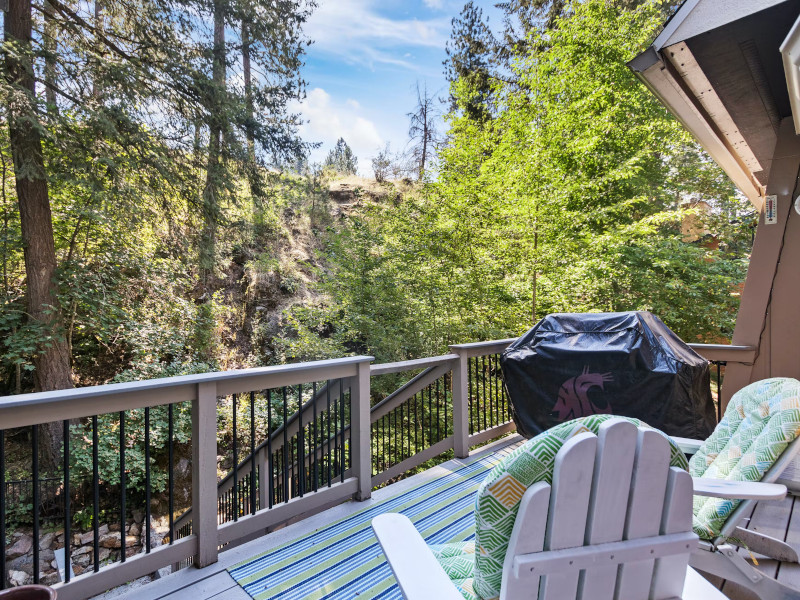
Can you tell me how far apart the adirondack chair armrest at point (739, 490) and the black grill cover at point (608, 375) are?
1.81m

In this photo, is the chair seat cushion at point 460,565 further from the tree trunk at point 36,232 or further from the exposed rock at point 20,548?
the exposed rock at point 20,548

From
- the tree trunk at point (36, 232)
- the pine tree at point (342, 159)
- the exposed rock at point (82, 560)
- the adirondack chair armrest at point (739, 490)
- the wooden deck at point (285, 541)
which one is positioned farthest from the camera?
the pine tree at point (342, 159)

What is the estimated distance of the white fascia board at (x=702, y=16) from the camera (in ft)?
5.28

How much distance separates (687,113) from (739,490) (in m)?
2.30

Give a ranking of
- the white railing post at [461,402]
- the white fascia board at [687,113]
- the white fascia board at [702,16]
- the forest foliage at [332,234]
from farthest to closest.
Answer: the forest foliage at [332,234] → the white railing post at [461,402] → the white fascia board at [687,113] → the white fascia board at [702,16]

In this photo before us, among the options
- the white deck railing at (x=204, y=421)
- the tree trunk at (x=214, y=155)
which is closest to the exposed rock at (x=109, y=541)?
the tree trunk at (x=214, y=155)

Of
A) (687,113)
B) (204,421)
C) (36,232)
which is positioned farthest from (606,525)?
(36,232)

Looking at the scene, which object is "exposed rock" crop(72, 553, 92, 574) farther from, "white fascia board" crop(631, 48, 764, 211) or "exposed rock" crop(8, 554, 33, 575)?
"white fascia board" crop(631, 48, 764, 211)

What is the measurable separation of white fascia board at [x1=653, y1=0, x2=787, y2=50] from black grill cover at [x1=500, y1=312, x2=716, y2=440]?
6.98ft

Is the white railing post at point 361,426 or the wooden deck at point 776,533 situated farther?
the white railing post at point 361,426

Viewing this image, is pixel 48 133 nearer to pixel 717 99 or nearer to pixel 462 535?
pixel 462 535

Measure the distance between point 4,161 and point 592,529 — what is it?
8.72m

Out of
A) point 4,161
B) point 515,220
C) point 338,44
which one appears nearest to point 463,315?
point 515,220

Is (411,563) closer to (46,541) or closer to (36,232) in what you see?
(46,541)
